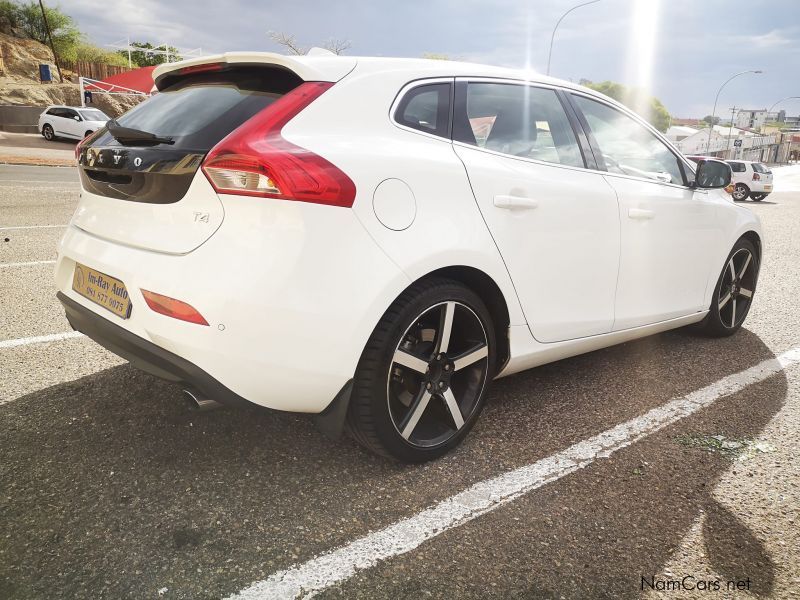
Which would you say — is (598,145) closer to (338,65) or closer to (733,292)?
(338,65)

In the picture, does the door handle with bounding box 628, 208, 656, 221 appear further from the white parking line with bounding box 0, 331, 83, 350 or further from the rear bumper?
the white parking line with bounding box 0, 331, 83, 350

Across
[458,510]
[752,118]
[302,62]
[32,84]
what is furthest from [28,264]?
[752,118]

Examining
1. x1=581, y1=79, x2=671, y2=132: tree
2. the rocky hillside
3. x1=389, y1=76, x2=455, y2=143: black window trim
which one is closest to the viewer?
x1=389, y1=76, x2=455, y2=143: black window trim

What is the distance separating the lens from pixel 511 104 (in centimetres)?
294

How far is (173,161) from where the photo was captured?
2.21 metres

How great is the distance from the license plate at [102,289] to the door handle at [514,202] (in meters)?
1.50

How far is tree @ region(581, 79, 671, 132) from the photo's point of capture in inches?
4557

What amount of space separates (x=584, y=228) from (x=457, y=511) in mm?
1493

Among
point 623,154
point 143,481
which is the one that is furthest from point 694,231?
point 143,481

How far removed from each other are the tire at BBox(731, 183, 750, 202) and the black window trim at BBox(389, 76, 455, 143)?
83.7 ft

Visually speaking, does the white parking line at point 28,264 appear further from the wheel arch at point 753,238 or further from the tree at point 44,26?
the tree at point 44,26

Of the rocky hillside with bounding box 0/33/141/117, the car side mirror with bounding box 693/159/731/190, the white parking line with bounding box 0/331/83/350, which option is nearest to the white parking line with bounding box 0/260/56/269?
the white parking line with bounding box 0/331/83/350

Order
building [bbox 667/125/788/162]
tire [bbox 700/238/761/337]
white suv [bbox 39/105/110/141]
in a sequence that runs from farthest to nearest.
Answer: building [bbox 667/125/788/162] → white suv [bbox 39/105/110/141] → tire [bbox 700/238/761/337]

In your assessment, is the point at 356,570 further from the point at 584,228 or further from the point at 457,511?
the point at 584,228
